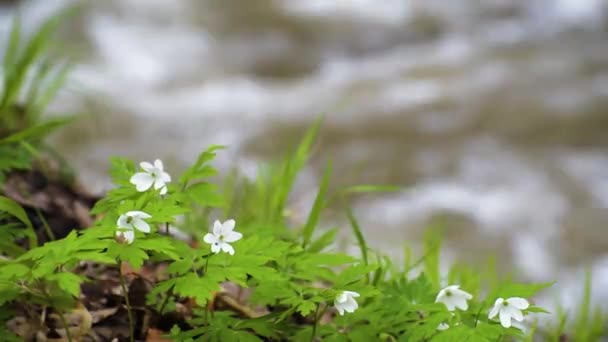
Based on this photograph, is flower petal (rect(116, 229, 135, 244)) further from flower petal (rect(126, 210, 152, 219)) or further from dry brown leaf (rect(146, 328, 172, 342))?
dry brown leaf (rect(146, 328, 172, 342))

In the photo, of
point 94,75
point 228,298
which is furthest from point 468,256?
point 94,75

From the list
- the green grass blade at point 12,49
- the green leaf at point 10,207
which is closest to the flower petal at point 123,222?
the green leaf at point 10,207

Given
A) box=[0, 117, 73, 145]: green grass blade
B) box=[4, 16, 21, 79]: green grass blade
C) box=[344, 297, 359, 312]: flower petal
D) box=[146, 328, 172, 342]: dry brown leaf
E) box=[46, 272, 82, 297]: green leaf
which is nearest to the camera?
box=[46, 272, 82, 297]: green leaf

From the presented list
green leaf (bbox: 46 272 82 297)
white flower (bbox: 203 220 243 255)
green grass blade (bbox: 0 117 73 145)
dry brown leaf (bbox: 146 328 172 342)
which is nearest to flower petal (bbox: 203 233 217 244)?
white flower (bbox: 203 220 243 255)

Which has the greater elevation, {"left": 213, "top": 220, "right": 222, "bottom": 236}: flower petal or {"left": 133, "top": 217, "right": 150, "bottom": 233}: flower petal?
{"left": 213, "top": 220, "right": 222, "bottom": 236}: flower petal

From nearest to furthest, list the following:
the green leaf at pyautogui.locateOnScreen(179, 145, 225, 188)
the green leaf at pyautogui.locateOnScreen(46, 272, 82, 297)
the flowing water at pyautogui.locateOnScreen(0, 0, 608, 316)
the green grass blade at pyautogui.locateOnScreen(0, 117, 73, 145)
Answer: the green leaf at pyautogui.locateOnScreen(46, 272, 82, 297) → the green leaf at pyautogui.locateOnScreen(179, 145, 225, 188) → the green grass blade at pyautogui.locateOnScreen(0, 117, 73, 145) → the flowing water at pyautogui.locateOnScreen(0, 0, 608, 316)

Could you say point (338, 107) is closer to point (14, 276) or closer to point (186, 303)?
point (186, 303)

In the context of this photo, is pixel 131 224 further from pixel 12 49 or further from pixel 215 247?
pixel 12 49
